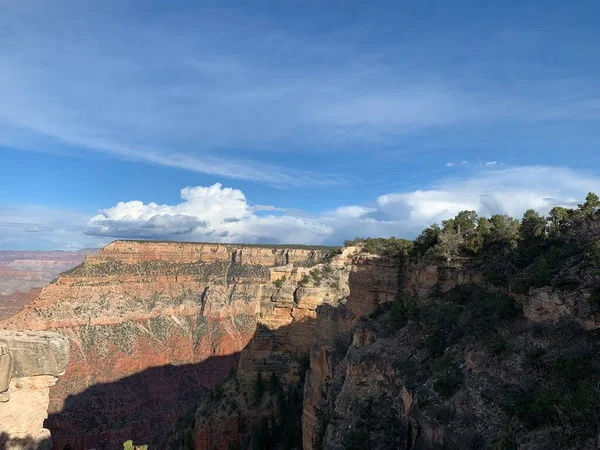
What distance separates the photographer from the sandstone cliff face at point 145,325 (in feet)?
176

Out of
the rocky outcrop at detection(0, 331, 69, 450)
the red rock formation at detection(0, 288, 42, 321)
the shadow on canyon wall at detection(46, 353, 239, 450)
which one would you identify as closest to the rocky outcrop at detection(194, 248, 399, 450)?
the shadow on canyon wall at detection(46, 353, 239, 450)

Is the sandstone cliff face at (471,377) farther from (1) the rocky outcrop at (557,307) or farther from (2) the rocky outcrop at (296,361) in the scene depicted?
(2) the rocky outcrop at (296,361)

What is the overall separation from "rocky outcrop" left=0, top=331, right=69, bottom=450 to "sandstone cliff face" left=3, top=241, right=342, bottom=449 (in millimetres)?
28088

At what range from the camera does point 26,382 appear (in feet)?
36.4

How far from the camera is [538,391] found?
8.88 m

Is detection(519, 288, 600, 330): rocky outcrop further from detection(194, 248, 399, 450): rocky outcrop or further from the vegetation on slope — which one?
detection(194, 248, 399, 450): rocky outcrop

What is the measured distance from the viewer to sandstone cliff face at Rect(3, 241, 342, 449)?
53531 millimetres

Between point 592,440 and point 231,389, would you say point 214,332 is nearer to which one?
point 231,389

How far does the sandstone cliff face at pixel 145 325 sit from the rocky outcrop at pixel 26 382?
1106 inches

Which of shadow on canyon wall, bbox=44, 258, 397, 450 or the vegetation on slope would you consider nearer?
the vegetation on slope

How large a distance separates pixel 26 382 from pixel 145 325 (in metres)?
74.2

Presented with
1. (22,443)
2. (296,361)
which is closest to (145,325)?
(296,361)

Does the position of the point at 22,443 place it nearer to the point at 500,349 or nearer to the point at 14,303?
the point at 500,349

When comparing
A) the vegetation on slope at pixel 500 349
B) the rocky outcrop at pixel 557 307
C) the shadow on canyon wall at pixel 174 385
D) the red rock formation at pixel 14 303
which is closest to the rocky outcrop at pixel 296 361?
the shadow on canyon wall at pixel 174 385
